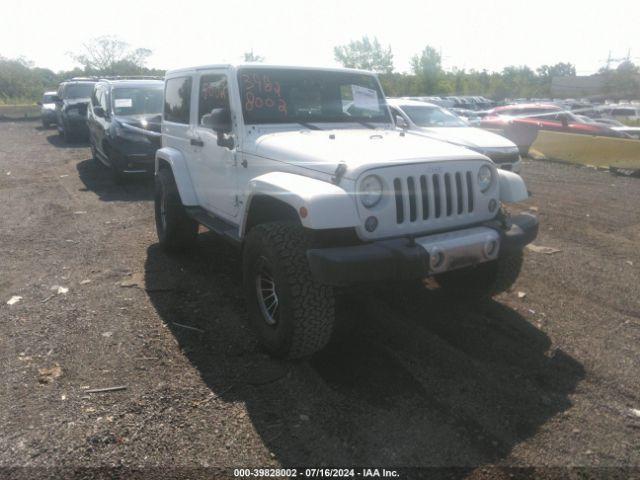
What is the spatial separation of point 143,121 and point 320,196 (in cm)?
741

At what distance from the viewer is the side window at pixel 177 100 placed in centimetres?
520

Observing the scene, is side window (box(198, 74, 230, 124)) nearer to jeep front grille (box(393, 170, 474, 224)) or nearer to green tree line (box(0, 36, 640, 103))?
jeep front grille (box(393, 170, 474, 224))

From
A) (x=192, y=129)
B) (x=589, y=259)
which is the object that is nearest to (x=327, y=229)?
(x=192, y=129)

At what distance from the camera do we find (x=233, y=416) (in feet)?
9.68

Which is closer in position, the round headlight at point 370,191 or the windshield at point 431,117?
the round headlight at point 370,191

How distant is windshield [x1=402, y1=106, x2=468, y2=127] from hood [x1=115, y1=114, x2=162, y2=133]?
474cm

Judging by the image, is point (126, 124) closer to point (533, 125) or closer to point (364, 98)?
point (364, 98)

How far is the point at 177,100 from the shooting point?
18.0ft

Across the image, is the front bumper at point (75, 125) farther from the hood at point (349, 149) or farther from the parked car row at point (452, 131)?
the hood at point (349, 149)

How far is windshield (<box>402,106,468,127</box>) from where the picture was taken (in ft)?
34.7

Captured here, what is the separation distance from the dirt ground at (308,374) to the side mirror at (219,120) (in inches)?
55.6

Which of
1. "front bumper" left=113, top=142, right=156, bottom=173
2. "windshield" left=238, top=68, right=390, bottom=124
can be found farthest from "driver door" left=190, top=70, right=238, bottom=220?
"front bumper" left=113, top=142, right=156, bottom=173

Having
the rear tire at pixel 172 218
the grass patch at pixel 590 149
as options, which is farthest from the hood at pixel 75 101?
the grass patch at pixel 590 149

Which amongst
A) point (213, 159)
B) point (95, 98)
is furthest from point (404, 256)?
point (95, 98)
